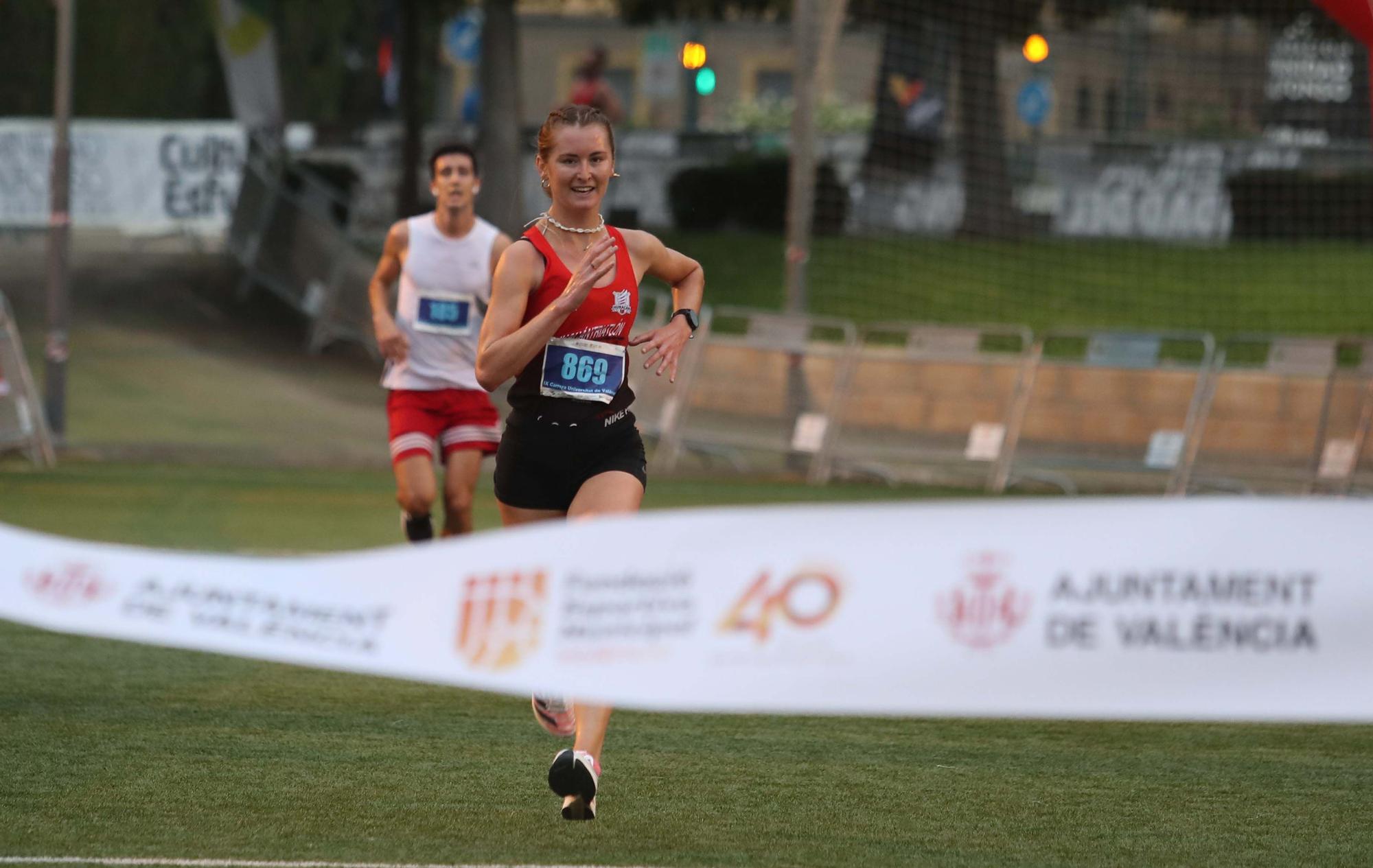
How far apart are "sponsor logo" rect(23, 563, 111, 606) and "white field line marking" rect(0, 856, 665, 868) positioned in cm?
115

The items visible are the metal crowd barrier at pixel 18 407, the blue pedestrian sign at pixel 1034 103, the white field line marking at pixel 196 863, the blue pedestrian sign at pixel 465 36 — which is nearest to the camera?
the white field line marking at pixel 196 863

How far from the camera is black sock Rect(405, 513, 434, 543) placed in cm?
930

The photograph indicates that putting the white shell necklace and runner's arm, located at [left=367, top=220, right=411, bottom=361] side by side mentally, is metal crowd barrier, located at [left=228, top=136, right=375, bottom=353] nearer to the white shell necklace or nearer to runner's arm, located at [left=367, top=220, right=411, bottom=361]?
runner's arm, located at [left=367, top=220, right=411, bottom=361]

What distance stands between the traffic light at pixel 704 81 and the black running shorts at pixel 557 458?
14.5 m

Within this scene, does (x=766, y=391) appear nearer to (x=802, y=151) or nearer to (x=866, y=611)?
(x=802, y=151)

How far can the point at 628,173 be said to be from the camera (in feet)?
117

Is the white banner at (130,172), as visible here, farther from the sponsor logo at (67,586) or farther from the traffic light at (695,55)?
the sponsor logo at (67,586)

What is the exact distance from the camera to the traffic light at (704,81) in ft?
67.6

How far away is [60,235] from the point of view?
1730 cm

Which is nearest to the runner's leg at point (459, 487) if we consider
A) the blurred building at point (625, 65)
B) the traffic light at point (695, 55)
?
the traffic light at point (695, 55)

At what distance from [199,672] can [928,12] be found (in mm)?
18785

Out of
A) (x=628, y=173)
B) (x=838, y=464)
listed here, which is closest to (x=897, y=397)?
(x=838, y=464)

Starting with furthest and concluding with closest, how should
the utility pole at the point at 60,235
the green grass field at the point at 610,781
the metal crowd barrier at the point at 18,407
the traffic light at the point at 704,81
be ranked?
the traffic light at the point at 704,81
the utility pole at the point at 60,235
the metal crowd barrier at the point at 18,407
the green grass field at the point at 610,781

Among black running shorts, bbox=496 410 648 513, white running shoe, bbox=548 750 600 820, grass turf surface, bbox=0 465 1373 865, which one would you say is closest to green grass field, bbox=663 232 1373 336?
grass turf surface, bbox=0 465 1373 865
